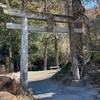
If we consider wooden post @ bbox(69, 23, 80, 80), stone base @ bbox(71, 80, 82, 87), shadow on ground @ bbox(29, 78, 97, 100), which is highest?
wooden post @ bbox(69, 23, 80, 80)

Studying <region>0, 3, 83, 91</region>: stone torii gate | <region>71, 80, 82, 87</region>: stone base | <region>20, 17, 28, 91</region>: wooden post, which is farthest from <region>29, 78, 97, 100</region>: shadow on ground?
<region>0, 3, 83, 91</region>: stone torii gate

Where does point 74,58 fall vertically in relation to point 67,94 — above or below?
above

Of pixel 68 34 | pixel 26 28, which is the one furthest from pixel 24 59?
pixel 68 34

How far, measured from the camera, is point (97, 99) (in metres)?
8.35

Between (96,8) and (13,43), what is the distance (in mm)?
11845

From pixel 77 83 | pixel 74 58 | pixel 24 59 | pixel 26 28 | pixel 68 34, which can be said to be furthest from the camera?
pixel 68 34

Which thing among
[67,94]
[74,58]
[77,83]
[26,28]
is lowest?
[67,94]

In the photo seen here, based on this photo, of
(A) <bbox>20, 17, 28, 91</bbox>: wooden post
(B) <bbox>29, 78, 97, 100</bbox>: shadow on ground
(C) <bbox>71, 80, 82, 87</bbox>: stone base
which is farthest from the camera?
(C) <bbox>71, 80, 82, 87</bbox>: stone base

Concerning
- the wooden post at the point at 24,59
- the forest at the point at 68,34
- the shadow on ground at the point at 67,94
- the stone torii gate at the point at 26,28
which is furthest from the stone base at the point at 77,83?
the wooden post at the point at 24,59

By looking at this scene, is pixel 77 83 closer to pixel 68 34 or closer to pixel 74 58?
pixel 74 58

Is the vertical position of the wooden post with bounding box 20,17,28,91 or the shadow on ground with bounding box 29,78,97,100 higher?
the wooden post with bounding box 20,17,28,91

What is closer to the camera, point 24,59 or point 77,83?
point 24,59

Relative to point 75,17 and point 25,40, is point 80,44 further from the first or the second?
point 25,40

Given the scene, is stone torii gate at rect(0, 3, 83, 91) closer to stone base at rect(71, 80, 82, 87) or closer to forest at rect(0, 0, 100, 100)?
forest at rect(0, 0, 100, 100)
